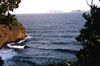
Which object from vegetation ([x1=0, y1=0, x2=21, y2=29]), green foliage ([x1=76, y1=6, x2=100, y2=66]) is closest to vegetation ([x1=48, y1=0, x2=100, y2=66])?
green foliage ([x1=76, y1=6, x2=100, y2=66])

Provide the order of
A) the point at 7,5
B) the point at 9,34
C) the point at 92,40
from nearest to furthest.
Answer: the point at 92,40 < the point at 7,5 < the point at 9,34

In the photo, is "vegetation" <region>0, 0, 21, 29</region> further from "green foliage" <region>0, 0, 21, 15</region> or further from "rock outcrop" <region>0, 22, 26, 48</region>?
"rock outcrop" <region>0, 22, 26, 48</region>

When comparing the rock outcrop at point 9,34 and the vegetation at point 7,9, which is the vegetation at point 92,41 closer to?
the vegetation at point 7,9

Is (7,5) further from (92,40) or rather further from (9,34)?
(9,34)

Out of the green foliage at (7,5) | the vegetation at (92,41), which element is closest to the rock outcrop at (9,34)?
the green foliage at (7,5)

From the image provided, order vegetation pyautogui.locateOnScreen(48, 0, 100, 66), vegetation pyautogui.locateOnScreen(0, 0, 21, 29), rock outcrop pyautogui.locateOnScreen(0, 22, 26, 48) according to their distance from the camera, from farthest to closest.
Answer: rock outcrop pyautogui.locateOnScreen(0, 22, 26, 48)
vegetation pyautogui.locateOnScreen(0, 0, 21, 29)
vegetation pyautogui.locateOnScreen(48, 0, 100, 66)

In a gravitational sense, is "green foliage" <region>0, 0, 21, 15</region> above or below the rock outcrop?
above

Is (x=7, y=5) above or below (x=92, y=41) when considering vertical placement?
above

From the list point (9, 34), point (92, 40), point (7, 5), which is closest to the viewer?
point (92, 40)

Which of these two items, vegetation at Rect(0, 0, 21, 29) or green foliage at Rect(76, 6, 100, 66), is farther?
vegetation at Rect(0, 0, 21, 29)

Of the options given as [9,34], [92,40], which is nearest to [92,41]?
[92,40]

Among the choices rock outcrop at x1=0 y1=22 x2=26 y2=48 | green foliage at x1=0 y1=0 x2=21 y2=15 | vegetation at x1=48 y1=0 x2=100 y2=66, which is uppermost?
green foliage at x1=0 y1=0 x2=21 y2=15

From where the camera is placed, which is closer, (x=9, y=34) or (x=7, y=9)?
(x=7, y=9)

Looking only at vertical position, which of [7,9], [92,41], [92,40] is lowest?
[92,41]
